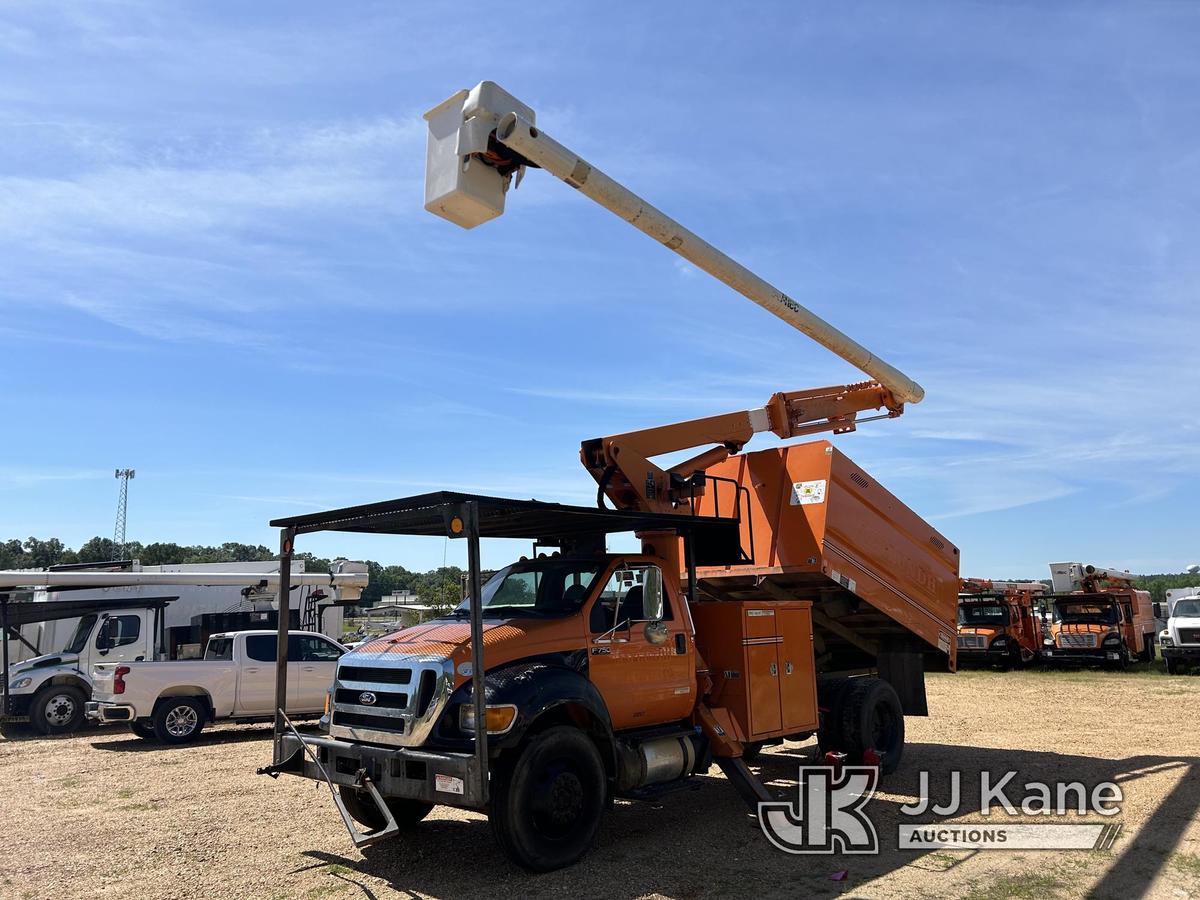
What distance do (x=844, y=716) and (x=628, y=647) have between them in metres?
3.74

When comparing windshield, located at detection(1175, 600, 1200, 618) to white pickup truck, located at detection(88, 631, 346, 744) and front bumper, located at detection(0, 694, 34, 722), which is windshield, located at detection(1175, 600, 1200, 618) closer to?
white pickup truck, located at detection(88, 631, 346, 744)

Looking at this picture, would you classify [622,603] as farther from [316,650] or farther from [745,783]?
[316,650]

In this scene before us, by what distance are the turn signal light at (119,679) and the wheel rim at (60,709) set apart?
2.99m

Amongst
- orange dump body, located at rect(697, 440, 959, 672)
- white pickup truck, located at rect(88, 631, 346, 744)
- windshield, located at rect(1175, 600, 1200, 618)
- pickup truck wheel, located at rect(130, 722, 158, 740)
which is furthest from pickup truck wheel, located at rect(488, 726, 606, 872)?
windshield, located at rect(1175, 600, 1200, 618)

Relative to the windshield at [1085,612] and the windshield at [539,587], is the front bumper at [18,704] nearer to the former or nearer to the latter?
the windshield at [539,587]

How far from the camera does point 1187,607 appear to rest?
23.6m

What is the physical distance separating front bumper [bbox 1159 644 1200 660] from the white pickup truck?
19693 millimetres

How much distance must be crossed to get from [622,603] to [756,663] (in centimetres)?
162

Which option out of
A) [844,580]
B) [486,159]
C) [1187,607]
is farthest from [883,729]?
[1187,607]

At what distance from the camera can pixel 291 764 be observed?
7484 mm

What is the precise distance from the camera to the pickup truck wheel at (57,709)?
1555 cm

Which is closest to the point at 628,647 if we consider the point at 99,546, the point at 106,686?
the point at 106,686

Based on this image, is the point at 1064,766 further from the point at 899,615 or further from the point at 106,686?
the point at 106,686

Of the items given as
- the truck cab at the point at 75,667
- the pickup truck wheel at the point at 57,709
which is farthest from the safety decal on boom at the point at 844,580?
the pickup truck wheel at the point at 57,709
